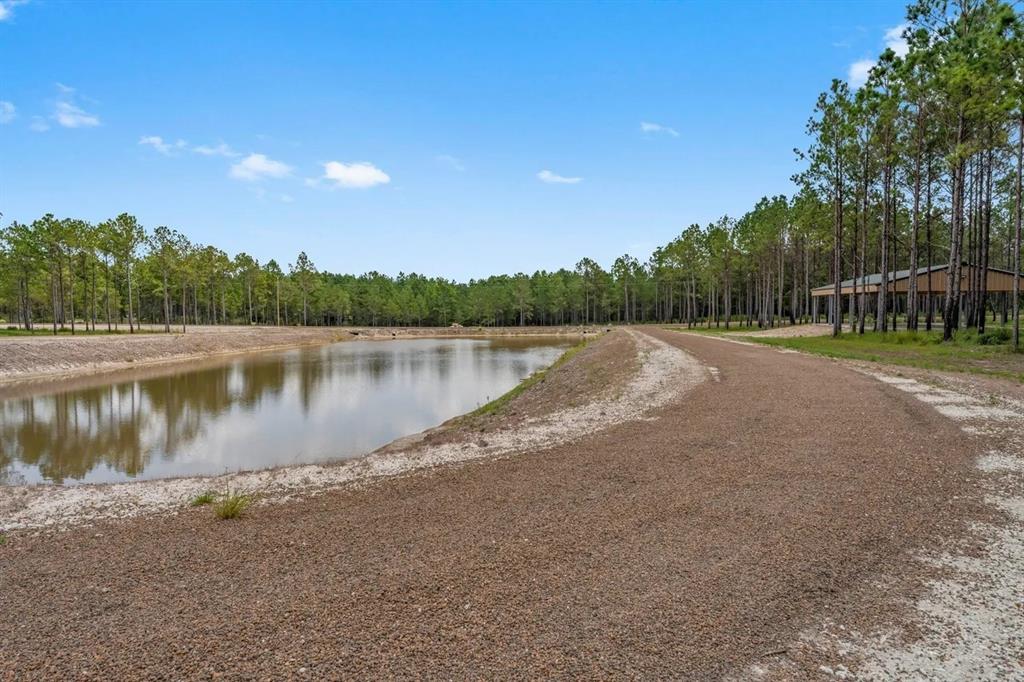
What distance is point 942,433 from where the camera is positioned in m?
9.66

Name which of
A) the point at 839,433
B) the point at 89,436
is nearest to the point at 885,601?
the point at 839,433

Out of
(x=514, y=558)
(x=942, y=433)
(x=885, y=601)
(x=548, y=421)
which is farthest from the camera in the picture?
(x=548, y=421)

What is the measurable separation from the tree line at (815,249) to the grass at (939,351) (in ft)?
4.36

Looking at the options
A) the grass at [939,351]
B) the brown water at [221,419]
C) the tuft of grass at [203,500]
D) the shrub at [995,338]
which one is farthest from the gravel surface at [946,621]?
the shrub at [995,338]

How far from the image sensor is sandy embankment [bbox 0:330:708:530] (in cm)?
790

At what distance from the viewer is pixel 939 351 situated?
2297cm

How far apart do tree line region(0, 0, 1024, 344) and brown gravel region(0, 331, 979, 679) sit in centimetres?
1874

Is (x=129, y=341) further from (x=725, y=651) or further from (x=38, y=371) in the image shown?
(x=725, y=651)

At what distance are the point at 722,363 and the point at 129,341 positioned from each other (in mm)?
45242

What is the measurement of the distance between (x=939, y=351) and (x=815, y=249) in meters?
53.3

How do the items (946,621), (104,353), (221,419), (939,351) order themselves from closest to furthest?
(946,621) < (221,419) < (939,351) < (104,353)

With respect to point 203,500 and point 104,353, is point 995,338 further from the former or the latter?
point 104,353

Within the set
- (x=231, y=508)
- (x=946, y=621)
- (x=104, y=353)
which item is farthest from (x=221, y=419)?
(x=104, y=353)

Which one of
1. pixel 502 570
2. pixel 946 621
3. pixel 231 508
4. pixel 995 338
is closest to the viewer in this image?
pixel 946 621
